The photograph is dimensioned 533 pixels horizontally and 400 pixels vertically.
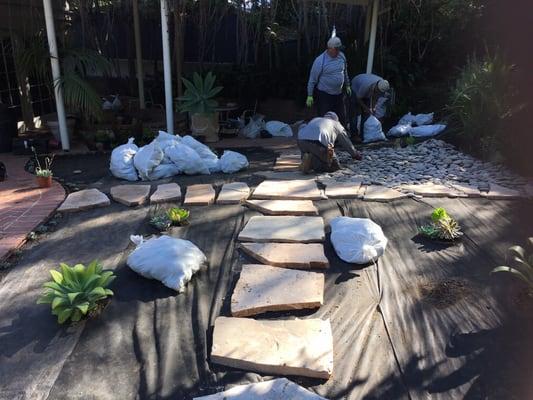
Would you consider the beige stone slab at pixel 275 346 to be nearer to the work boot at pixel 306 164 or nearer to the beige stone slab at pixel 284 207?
the beige stone slab at pixel 284 207

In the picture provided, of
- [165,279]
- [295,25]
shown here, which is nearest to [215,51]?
[295,25]

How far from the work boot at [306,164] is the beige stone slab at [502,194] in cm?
187

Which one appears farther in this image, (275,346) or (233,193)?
(233,193)

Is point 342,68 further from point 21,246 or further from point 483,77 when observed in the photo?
point 21,246

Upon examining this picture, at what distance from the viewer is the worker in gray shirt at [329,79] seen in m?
6.26

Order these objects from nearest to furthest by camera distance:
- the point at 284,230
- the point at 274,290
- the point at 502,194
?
the point at 274,290
the point at 284,230
the point at 502,194

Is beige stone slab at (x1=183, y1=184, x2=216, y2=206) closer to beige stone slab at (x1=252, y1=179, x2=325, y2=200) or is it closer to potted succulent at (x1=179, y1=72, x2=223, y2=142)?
beige stone slab at (x1=252, y1=179, x2=325, y2=200)

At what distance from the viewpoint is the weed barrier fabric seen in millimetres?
2146

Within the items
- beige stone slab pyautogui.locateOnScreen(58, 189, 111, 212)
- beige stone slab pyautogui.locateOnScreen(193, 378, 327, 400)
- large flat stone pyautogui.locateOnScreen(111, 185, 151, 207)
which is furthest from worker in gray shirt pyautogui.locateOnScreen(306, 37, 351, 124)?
beige stone slab pyautogui.locateOnScreen(193, 378, 327, 400)

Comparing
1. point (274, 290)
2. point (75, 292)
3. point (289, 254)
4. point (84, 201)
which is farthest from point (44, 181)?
point (274, 290)

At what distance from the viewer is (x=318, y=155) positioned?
17.0ft

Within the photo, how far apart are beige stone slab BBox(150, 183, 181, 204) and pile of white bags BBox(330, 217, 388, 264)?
1.79 m

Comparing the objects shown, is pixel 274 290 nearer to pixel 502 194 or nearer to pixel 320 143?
pixel 320 143

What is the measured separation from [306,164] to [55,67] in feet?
13.0
